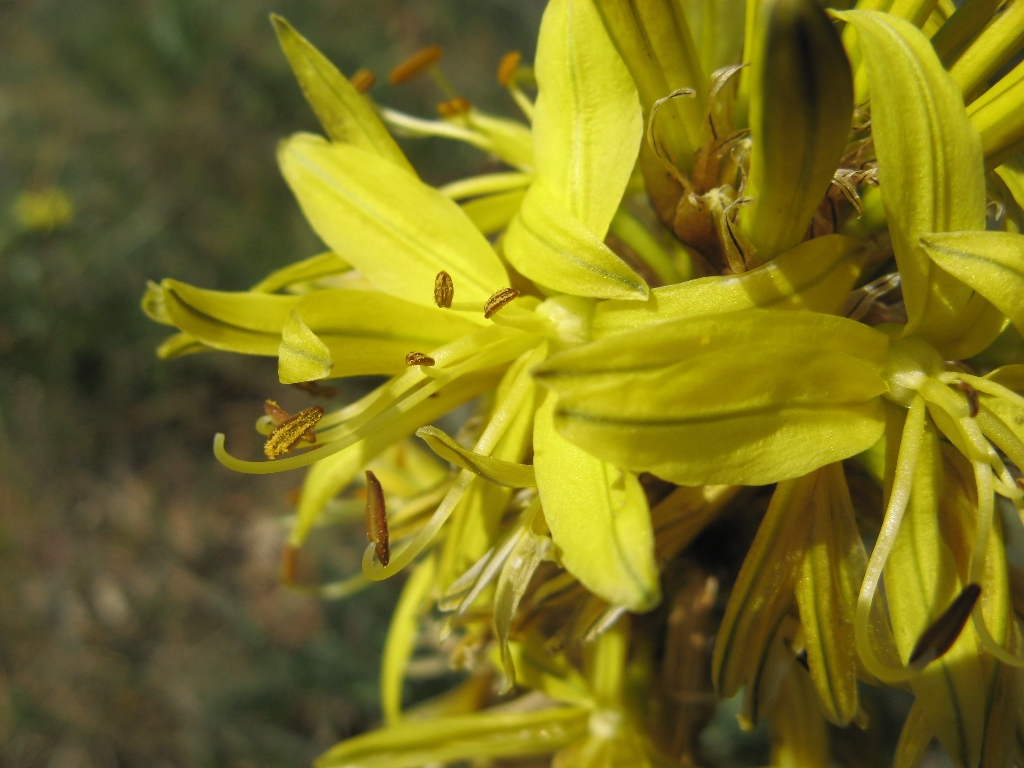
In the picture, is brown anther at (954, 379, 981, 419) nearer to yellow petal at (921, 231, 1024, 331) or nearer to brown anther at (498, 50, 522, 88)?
yellow petal at (921, 231, 1024, 331)

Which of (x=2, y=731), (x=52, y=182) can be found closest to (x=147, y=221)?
(x=52, y=182)

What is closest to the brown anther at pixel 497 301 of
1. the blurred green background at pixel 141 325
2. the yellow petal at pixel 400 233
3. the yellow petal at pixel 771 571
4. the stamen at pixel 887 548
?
the yellow petal at pixel 400 233

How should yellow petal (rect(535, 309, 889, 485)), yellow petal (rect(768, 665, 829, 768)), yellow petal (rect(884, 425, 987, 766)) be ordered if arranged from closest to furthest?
yellow petal (rect(535, 309, 889, 485)), yellow petal (rect(884, 425, 987, 766)), yellow petal (rect(768, 665, 829, 768))

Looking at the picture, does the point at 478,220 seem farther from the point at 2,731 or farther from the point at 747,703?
the point at 2,731

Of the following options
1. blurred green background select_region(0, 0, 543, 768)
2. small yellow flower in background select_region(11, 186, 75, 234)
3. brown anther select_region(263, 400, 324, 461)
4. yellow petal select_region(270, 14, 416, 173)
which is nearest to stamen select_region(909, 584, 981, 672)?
brown anther select_region(263, 400, 324, 461)

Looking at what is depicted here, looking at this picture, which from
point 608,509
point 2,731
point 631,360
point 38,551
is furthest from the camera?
point 38,551

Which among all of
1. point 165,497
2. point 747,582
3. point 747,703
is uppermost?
point 747,582

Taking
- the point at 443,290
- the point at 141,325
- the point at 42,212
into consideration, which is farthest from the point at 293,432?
the point at 141,325

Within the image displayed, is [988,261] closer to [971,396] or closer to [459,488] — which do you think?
[971,396]
